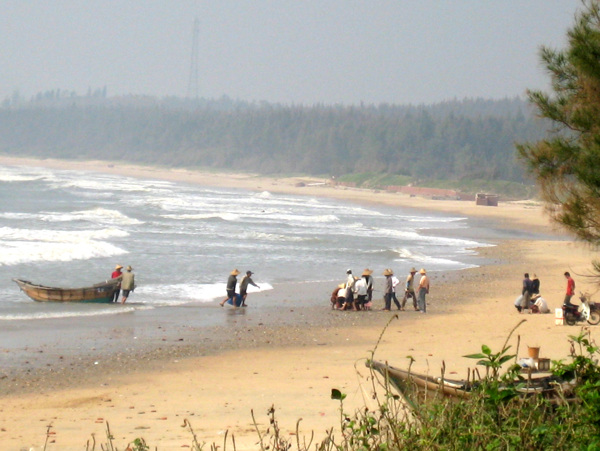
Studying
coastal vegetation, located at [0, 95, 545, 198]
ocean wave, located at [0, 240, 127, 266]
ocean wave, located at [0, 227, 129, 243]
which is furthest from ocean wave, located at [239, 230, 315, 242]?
coastal vegetation, located at [0, 95, 545, 198]

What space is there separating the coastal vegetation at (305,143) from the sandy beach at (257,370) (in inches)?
2393

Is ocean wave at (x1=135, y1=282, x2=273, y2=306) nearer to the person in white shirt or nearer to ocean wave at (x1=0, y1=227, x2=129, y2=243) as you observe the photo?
the person in white shirt

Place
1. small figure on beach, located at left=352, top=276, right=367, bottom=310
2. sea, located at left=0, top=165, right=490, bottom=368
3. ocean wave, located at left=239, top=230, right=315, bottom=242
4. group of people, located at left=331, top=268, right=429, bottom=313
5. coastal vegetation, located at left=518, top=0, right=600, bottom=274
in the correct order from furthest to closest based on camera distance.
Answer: ocean wave, located at left=239, top=230, right=315, bottom=242 → sea, located at left=0, top=165, right=490, bottom=368 → small figure on beach, located at left=352, top=276, right=367, bottom=310 → group of people, located at left=331, top=268, right=429, bottom=313 → coastal vegetation, located at left=518, top=0, right=600, bottom=274

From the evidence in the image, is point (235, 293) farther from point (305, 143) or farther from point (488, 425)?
point (305, 143)

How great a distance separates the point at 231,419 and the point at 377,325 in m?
7.41

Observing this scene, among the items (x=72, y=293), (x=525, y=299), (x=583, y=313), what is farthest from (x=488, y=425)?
(x=72, y=293)

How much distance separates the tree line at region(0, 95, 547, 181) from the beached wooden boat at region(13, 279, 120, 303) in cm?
7572

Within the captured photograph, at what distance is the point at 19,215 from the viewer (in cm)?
4425

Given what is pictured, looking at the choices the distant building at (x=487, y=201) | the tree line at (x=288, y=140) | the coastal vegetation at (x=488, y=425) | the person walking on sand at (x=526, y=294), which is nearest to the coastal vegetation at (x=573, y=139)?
the coastal vegetation at (x=488, y=425)

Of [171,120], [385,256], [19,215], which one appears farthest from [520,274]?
[171,120]

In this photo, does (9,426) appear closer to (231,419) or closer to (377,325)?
(231,419)

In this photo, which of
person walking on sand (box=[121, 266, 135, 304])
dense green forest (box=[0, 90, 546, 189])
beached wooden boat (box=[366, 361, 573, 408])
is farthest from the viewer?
dense green forest (box=[0, 90, 546, 189])

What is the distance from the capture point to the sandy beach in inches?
340

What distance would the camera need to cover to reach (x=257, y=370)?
1188cm
